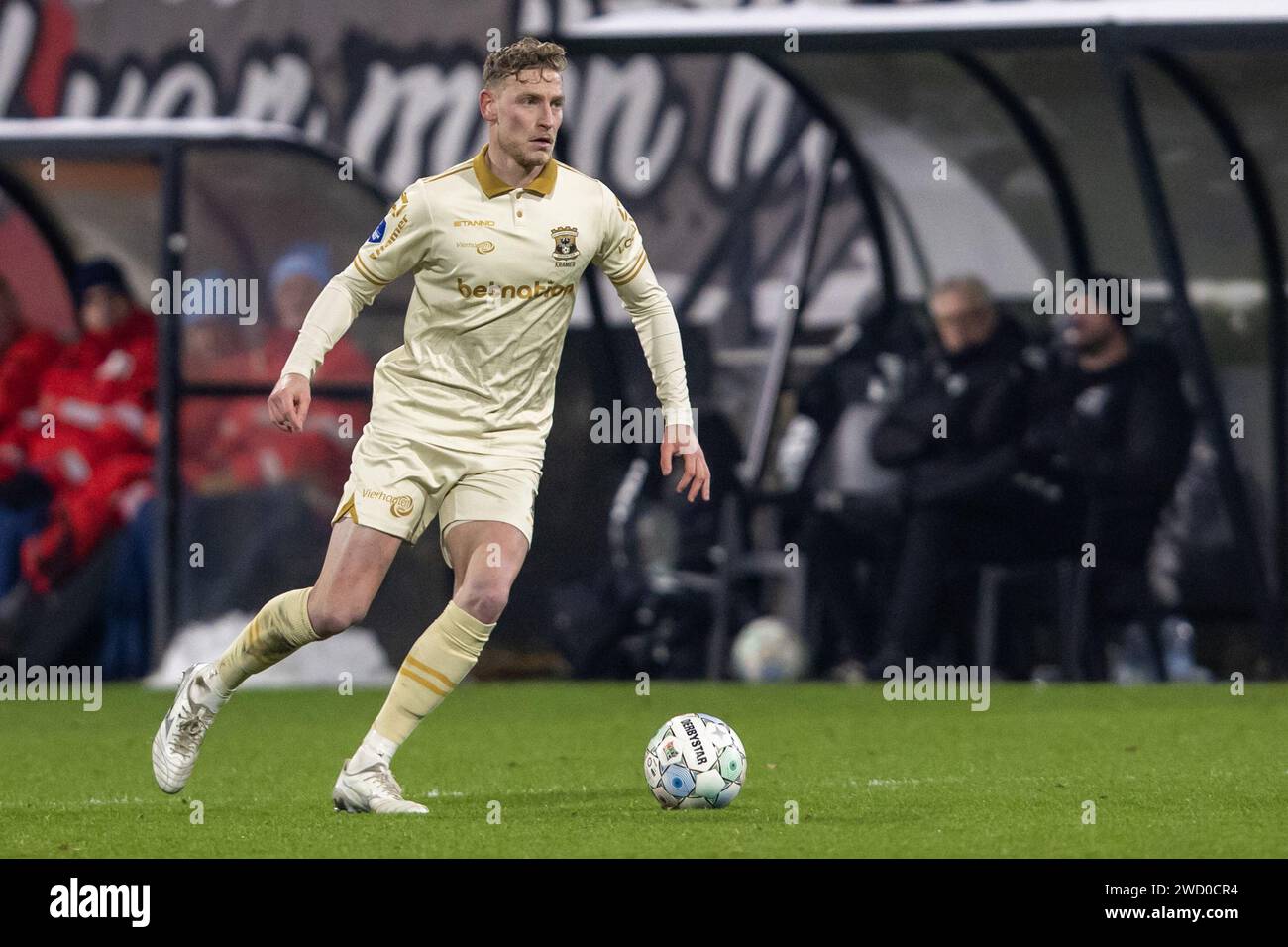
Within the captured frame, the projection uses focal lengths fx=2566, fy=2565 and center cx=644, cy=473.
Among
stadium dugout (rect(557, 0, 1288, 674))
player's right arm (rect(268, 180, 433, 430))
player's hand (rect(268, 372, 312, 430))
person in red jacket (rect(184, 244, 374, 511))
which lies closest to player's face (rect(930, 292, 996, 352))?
stadium dugout (rect(557, 0, 1288, 674))

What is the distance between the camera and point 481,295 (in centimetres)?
697

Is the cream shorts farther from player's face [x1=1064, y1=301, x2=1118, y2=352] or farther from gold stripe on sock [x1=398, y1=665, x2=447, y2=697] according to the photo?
player's face [x1=1064, y1=301, x2=1118, y2=352]

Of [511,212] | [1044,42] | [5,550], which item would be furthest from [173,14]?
[511,212]

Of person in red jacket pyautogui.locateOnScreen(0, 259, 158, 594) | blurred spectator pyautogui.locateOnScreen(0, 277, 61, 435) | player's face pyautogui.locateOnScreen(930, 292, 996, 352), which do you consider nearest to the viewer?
player's face pyautogui.locateOnScreen(930, 292, 996, 352)

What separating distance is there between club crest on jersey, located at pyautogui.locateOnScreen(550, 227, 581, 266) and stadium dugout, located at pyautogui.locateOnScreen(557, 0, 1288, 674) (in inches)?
197

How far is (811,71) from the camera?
1266 centimetres

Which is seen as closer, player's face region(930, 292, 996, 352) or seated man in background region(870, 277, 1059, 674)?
seated man in background region(870, 277, 1059, 674)

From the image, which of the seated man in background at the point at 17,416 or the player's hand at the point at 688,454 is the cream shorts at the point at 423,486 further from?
the seated man in background at the point at 17,416

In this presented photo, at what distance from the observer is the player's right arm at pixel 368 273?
270 inches

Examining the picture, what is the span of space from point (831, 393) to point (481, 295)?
6.44 meters

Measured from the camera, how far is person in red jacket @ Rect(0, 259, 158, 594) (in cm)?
1308
